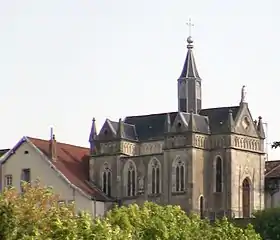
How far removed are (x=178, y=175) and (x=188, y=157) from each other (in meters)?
1.71

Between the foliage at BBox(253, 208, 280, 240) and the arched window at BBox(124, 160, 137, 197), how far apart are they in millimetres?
14246

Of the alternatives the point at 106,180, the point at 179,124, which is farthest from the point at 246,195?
the point at 106,180

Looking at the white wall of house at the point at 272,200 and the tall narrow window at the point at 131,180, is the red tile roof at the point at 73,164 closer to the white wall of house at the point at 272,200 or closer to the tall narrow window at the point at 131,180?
the tall narrow window at the point at 131,180

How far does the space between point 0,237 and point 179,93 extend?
4899 centimetres

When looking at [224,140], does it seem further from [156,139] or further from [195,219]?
[195,219]

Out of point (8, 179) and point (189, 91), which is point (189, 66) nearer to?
point (189, 91)

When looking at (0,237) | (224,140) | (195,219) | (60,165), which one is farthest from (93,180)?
(0,237)

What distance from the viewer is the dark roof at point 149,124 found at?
4806 inches

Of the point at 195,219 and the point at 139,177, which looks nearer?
the point at 195,219

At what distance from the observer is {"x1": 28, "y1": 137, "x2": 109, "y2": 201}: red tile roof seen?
120688 mm

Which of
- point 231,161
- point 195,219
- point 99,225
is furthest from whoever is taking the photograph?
point 231,161

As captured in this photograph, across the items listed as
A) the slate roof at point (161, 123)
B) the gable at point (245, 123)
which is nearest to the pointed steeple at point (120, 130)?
the slate roof at point (161, 123)

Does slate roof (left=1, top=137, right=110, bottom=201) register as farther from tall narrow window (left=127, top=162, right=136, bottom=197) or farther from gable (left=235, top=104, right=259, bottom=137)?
gable (left=235, top=104, right=259, bottom=137)

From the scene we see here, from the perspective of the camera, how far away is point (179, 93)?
121938 mm
